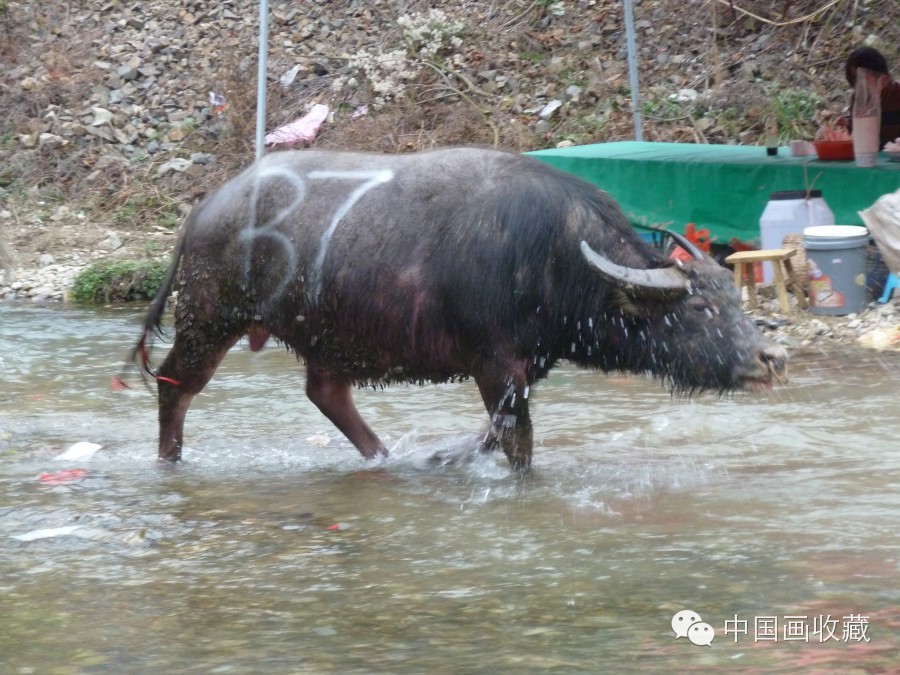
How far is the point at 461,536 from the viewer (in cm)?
456

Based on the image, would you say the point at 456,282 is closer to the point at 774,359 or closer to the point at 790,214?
the point at 774,359

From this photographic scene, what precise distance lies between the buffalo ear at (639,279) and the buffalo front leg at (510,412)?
545 millimetres

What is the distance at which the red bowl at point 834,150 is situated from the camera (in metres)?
8.77

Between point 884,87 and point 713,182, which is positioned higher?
point 884,87

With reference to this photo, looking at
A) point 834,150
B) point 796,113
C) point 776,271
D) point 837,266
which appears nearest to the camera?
point 837,266

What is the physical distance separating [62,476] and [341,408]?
4.15 ft

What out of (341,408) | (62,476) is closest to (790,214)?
(341,408)

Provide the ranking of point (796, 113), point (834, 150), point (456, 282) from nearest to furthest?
point (456, 282) → point (834, 150) → point (796, 113)

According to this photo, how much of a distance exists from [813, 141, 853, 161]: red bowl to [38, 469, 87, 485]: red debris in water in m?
5.60

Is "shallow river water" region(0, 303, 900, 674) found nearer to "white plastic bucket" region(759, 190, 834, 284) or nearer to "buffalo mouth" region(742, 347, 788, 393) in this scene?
"buffalo mouth" region(742, 347, 788, 393)

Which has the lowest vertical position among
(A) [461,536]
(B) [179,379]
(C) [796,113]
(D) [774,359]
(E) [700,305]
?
(A) [461,536]

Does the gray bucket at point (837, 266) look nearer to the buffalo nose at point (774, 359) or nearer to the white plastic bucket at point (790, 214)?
the white plastic bucket at point (790, 214)

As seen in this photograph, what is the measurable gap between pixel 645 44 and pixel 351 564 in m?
10.6

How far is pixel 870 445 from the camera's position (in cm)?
553
